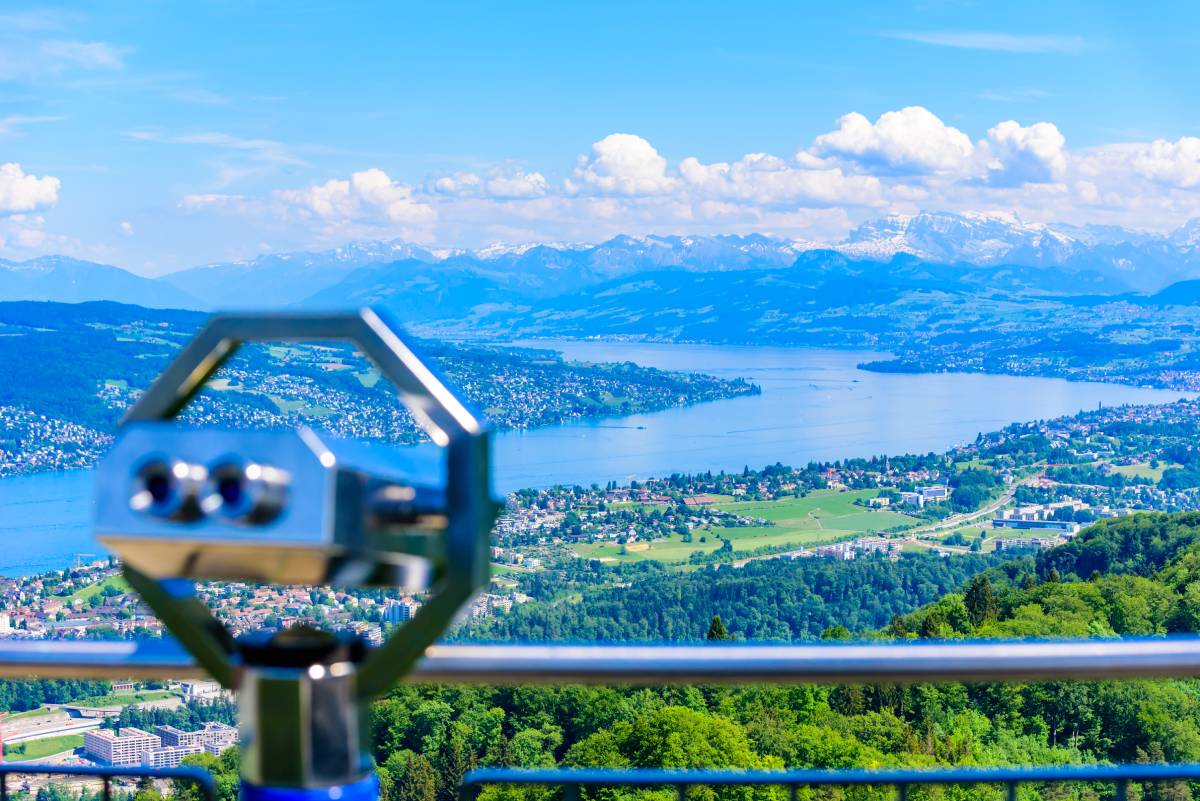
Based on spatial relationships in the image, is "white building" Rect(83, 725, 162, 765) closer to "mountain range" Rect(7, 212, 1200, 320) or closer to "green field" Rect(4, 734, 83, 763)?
"green field" Rect(4, 734, 83, 763)

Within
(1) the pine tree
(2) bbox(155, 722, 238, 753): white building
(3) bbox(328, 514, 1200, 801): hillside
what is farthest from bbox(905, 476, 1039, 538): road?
(2) bbox(155, 722, 238, 753): white building

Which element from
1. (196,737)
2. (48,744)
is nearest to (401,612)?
(196,737)

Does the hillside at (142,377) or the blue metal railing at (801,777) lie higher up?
the blue metal railing at (801,777)

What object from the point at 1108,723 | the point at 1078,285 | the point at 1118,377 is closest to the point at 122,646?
the point at 1108,723

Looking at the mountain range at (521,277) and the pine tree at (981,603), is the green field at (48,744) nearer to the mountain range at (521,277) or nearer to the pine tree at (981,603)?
the pine tree at (981,603)

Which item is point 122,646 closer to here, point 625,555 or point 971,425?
point 625,555

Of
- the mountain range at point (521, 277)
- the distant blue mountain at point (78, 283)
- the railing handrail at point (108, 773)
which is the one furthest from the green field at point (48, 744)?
the distant blue mountain at point (78, 283)
